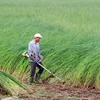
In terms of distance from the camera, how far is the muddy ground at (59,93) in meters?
8.64

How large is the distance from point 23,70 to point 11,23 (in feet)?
15.8

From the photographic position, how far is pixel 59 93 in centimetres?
923

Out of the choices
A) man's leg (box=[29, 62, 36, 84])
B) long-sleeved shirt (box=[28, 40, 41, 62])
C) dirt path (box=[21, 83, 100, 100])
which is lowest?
dirt path (box=[21, 83, 100, 100])

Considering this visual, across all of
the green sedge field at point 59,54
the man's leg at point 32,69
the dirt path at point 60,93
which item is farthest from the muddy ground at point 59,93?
the man's leg at point 32,69

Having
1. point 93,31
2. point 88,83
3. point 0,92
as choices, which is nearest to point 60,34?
point 93,31

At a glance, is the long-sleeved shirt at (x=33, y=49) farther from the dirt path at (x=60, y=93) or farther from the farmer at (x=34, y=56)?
the dirt path at (x=60, y=93)

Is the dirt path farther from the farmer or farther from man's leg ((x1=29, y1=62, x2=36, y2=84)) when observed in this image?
the farmer

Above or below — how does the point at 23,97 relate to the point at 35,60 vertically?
below

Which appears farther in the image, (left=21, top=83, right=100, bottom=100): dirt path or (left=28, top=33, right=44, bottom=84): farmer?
(left=28, top=33, right=44, bottom=84): farmer

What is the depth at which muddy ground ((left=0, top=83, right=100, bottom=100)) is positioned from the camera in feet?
28.3

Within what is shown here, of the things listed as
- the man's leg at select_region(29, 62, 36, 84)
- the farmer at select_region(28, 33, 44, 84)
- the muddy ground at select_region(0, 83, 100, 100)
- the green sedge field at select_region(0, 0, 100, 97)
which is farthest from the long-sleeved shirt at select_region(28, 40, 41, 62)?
the muddy ground at select_region(0, 83, 100, 100)

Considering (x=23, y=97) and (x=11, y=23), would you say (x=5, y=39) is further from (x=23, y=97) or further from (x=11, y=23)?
(x=23, y=97)

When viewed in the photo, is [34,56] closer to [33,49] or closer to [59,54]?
[33,49]

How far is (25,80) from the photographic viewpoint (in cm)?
1104
